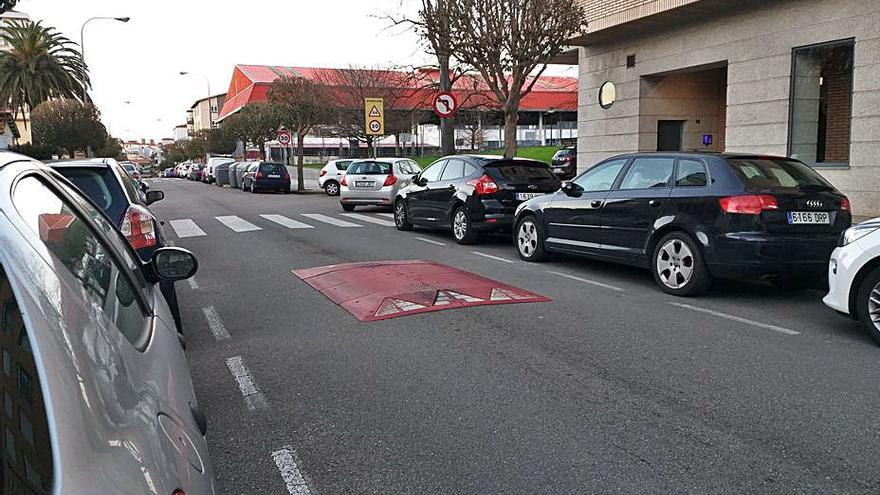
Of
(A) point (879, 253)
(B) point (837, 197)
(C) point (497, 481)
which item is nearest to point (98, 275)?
(C) point (497, 481)

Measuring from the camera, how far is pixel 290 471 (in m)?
3.76

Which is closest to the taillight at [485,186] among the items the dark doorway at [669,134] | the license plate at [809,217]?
the license plate at [809,217]

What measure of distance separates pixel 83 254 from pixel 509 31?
598 inches

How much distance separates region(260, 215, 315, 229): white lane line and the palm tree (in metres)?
31.5

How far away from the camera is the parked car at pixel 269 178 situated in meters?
A: 33.7

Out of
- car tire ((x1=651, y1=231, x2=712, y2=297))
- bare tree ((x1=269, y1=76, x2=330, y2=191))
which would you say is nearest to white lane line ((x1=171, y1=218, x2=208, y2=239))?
car tire ((x1=651, y1=231, x2=712, y2=297))

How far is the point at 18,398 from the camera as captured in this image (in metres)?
1.32

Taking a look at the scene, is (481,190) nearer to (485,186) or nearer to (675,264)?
(485,186)

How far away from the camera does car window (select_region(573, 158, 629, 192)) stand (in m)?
9.46

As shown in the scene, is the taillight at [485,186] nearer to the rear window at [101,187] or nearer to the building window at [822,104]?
the rear window at [101,187]

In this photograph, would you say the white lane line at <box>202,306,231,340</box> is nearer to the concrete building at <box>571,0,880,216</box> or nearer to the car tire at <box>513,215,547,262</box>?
the car tire at <box>513,215,547,262</box>

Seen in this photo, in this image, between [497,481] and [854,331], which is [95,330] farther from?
[854,331]

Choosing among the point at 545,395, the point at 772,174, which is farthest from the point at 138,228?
the point at 772,174

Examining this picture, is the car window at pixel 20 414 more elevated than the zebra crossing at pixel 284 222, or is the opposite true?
the car window at pixel 20 414
